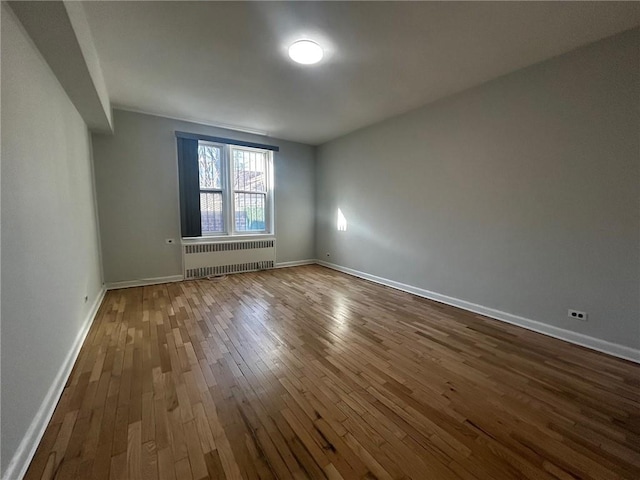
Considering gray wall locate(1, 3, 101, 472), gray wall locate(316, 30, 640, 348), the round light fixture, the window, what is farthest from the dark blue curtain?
gray wall locate(316, 30, 640, 348)

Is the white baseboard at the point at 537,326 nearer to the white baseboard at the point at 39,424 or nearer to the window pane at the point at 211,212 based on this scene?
the window pane at the point at 211,212

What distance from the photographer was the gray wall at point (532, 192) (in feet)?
7.08

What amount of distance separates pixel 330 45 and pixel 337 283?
335 cm

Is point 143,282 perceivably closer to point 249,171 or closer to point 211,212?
point 211,212

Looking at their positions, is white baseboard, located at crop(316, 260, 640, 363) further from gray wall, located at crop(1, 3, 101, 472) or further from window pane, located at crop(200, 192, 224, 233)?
gray wall, located at crop(1, 3, 101, 472)

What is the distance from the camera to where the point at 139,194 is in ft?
13.2

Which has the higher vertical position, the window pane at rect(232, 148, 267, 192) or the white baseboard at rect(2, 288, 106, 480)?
the window pane at rect(232, 148, 267, 192)

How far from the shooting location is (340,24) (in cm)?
201

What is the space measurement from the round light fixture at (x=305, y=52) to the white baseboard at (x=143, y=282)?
3.88 meters

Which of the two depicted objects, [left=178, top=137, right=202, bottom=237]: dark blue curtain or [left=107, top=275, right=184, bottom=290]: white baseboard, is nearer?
[left=107, top=275, right=184, bottom=290]: white baseboard

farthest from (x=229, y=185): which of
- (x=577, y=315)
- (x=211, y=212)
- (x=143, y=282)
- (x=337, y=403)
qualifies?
(x=577, y=315)

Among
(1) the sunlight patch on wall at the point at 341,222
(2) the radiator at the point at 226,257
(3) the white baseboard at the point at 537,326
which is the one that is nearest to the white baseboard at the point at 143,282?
(2) the radiator at the point at 226,257

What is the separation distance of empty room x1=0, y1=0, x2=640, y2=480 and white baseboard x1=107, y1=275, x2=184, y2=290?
5 cm

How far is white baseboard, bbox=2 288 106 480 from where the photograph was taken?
1139 mm
